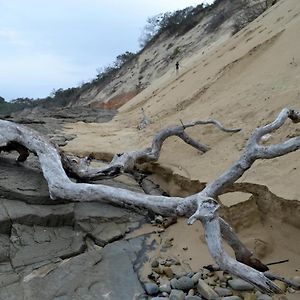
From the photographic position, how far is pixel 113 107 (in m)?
18.9

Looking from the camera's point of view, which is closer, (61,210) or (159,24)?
(61,210)

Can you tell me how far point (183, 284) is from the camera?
2994 mm

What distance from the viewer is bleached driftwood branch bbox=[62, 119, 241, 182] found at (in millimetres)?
4332

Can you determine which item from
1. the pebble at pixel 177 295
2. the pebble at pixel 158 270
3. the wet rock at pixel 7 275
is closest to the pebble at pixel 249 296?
the pebble at pixel 177 295

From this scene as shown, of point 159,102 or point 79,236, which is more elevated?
point 159,102

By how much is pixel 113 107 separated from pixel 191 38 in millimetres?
4929

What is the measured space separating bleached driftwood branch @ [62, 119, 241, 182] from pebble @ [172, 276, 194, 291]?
1.62 metres

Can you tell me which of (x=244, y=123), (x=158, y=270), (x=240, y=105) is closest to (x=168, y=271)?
(x=158, y=270)

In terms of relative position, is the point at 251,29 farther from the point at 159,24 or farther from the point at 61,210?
the point at 159,24

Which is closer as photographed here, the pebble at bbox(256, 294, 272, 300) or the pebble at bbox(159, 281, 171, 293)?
the pebble at bbox(256, 294, 272, 300)

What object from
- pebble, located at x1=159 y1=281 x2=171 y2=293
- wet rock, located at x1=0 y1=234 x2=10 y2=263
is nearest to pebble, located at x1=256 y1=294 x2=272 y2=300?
pebble, located at x1=159 y1=281 x2=171 y2=293

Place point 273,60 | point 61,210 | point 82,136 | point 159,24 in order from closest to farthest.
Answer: point 61,210, point 273,60, point 82,136, point 159,24

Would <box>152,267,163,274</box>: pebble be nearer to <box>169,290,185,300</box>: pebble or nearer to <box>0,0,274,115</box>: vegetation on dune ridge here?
<box>169,290,185,300</box>: pebble

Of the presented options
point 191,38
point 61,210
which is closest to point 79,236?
point 61,210
